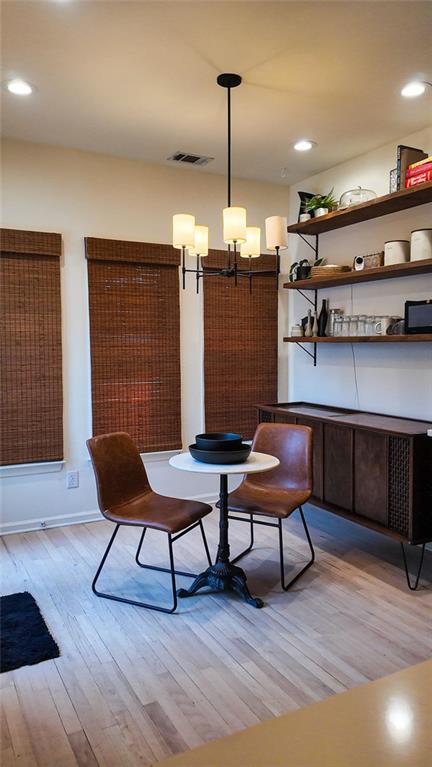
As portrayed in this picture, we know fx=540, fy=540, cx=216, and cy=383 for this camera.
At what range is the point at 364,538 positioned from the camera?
3.78 meters

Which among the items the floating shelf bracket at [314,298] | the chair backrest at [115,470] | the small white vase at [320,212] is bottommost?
the chair backrest at [115,470]

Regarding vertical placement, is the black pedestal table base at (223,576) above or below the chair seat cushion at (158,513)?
below

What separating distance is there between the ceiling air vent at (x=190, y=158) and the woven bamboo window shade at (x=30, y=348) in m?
1.09

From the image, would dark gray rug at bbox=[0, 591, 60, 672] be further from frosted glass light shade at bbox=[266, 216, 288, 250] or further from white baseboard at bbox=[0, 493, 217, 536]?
frosted glass light shade at bbox=[266, 216, 288, 250]

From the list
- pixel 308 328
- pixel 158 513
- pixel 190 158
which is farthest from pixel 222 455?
pixel 190 158

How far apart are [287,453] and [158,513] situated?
952 mm

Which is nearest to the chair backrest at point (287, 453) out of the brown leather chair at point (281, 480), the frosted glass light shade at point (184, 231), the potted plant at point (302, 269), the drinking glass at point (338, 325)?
the brown leather chair at point (281, 480)

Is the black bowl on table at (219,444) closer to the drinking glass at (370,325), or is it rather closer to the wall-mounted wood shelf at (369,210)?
the drinking glass at (370,325)

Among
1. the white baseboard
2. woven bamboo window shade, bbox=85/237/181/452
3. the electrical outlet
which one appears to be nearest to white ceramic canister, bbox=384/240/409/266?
woven bamboo window shade, bbox=85/237/181/452

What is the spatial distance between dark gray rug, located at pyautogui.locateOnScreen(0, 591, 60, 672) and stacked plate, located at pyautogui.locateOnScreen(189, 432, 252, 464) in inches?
43.5

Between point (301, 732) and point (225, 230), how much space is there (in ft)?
7.92

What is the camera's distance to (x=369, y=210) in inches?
143

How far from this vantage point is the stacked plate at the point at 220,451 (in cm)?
279

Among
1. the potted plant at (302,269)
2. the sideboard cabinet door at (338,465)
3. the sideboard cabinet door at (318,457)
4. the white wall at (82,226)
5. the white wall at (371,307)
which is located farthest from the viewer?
the potted plant at (302,269)
